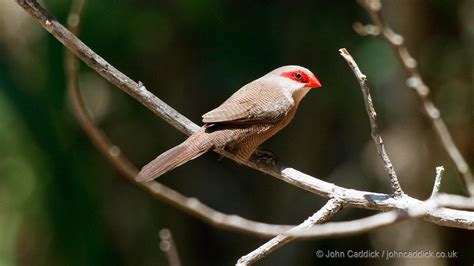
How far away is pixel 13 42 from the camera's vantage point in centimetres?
612

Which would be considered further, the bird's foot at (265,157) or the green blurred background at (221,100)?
the green blurred background at (221,100)

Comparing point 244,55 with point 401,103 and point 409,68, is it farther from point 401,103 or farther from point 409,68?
point 409,68

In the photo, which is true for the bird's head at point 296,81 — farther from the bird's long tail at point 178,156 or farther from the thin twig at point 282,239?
the thin twig at point 282,239

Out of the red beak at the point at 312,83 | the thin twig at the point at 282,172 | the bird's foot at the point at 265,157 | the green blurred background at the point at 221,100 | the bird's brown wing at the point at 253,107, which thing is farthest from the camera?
the green blurred background at the point at 221,100

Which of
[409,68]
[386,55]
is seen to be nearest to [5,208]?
[386,55]

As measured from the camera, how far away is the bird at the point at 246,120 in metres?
3.91

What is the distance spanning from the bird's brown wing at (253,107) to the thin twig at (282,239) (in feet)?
3.57

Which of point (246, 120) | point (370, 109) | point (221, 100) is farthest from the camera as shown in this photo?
point (221, 100)

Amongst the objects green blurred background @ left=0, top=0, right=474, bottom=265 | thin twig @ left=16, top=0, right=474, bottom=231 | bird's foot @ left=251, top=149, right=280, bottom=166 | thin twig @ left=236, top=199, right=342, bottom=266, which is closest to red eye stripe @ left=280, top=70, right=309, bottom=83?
bird's foot @ left=251, top=149, right=280, bottom=166

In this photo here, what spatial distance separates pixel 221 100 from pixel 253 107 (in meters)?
2.82

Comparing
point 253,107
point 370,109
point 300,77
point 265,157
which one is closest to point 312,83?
point 300,77

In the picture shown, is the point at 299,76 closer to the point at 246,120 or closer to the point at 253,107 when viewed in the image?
the point at 253,107

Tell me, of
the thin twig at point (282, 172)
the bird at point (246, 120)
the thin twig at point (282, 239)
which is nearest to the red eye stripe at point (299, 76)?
the bird at point (246, 120)

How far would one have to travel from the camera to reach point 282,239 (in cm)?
304
